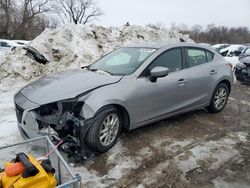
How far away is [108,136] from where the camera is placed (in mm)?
3852

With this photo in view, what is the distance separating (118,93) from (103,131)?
57cm

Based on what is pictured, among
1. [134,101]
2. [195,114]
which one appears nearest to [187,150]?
[134,101]

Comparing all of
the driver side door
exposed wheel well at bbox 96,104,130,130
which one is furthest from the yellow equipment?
the driver side door

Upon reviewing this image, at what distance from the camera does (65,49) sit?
9273 mm

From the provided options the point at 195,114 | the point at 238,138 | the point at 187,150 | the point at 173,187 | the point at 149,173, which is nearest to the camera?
the point at 173,187

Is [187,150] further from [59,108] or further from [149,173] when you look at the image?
[59,108]

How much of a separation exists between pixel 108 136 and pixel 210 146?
1.63 meters

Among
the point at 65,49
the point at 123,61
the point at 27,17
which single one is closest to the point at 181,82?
the point at 123,61

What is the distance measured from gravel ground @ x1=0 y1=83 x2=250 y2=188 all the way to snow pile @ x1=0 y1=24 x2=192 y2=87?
9.87ft

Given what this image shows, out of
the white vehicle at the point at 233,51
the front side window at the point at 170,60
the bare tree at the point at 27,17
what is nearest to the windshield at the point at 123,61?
the front side window at the point at 170,60

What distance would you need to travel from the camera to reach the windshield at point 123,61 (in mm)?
4391

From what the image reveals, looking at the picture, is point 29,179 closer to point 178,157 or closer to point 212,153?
point 178,157

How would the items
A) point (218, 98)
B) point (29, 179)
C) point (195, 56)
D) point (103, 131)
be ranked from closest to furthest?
point (29, 179)
point (103, 131)
point (195, 56)
point (218, 98)

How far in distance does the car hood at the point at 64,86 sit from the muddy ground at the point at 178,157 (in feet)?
3.16
